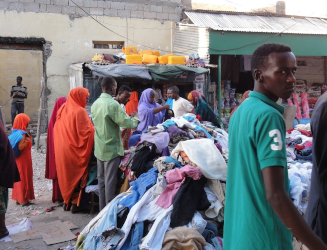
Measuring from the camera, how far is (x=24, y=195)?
5.97 metres

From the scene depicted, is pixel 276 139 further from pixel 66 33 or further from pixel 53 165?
pixel 66 33

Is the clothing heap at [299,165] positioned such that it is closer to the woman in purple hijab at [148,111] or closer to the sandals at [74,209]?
the woman in purple hijab at [148,111]

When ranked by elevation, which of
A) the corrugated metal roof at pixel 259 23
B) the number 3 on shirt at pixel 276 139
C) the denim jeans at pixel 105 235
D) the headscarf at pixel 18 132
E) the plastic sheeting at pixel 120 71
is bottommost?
the denim jeans at pixel 105 235

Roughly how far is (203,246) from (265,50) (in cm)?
219

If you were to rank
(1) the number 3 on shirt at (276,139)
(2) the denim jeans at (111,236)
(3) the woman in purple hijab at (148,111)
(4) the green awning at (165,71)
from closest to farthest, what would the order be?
(1) the number 3 on shirt at (276,139) → (2) the denim jeans at (111,236) → (3) the woman in purple hijab at (148,111) → (4) the green awning at (165,71)

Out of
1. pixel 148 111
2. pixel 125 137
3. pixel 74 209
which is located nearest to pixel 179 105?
pixel 148 111

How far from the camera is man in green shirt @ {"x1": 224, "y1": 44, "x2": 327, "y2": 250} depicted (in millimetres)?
1482

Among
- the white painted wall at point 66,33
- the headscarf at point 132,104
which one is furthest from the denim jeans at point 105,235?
the white painted wall at point 66,33

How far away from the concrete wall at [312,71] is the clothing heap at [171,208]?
11.4m

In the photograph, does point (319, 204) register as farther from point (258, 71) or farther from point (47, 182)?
point (47, 182)

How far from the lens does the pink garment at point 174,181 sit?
3762mm

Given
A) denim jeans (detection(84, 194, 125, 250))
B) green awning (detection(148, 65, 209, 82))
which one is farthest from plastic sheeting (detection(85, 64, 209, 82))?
denim jeans (detection(84, 194, 125, 250))

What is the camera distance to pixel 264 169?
4.92 ft

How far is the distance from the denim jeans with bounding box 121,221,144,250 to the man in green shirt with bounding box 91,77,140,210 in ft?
4.81
